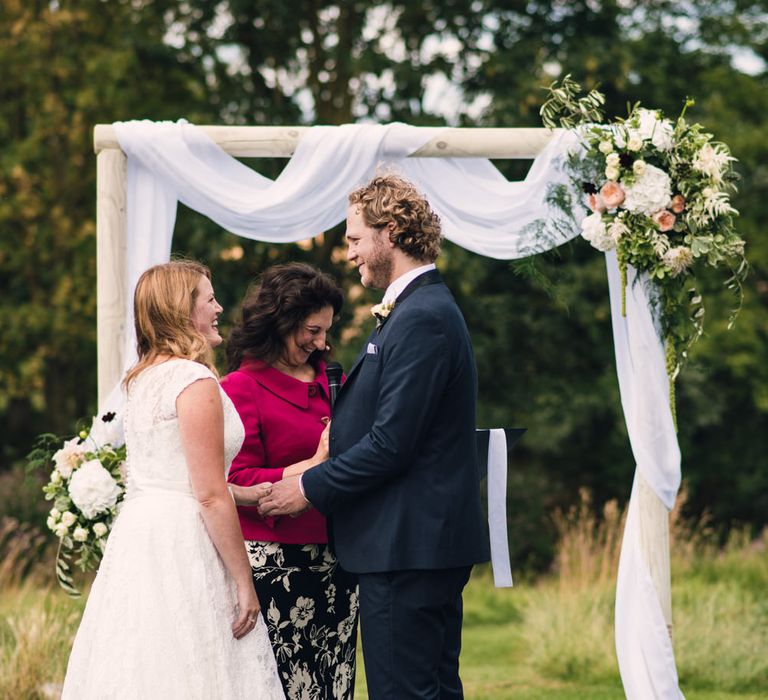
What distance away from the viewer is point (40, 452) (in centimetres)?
460

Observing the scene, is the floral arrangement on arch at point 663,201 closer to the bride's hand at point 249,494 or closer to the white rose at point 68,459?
the bride's hand at point 249,494

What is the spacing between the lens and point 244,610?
3342 millimetres

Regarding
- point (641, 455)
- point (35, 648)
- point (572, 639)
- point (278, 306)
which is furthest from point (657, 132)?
point (35, 648)

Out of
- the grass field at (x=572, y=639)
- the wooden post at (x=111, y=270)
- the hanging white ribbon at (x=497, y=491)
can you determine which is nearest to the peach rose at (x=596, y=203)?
the hanging white ribbon at (x=497, y=491)

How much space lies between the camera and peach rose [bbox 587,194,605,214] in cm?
450

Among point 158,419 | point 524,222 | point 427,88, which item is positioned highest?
point 427,88

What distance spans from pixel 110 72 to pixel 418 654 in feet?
30.9

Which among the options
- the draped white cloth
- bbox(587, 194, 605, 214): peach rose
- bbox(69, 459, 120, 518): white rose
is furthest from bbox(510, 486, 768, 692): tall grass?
bbox(69, 459, 120, 518): white rose

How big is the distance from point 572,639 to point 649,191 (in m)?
3.36

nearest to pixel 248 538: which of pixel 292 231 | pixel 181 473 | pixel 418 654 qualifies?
pixel 181 473

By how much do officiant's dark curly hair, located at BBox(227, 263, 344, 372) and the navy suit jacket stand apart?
559 millimetres

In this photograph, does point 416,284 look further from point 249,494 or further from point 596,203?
point 596,203

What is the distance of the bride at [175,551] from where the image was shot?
3223mm

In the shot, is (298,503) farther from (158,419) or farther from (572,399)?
(572,399)
